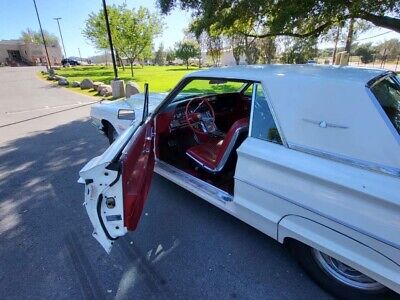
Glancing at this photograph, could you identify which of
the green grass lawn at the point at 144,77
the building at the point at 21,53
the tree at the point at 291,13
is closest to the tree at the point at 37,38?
the building at the point at 21,53

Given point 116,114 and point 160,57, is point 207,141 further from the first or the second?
point 160,57

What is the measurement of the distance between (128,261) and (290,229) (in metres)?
1.43

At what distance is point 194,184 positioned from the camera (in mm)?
2734

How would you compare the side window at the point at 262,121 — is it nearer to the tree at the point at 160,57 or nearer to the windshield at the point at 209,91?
the windshield at the point at 209,91

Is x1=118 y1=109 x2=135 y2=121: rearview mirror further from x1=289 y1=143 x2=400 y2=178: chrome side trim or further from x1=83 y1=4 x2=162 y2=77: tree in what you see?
x1=83 y1=4 x2=162 y2=77: tree

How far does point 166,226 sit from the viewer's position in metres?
2.85

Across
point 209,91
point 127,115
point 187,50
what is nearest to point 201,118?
point 127,115

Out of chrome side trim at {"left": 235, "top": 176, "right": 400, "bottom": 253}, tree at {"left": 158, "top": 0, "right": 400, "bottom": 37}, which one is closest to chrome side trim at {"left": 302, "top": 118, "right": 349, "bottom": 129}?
chrome side trim at {"left": 235, "top": 176, "right": 400, "bottom": 253}

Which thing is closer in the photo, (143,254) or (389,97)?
(389,97)

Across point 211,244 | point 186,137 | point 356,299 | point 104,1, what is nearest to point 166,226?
point 211,244

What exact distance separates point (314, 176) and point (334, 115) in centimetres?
40

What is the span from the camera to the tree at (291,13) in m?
7.22

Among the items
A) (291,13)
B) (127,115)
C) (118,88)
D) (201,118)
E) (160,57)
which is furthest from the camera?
(160,57)

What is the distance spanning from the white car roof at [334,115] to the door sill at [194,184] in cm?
87
